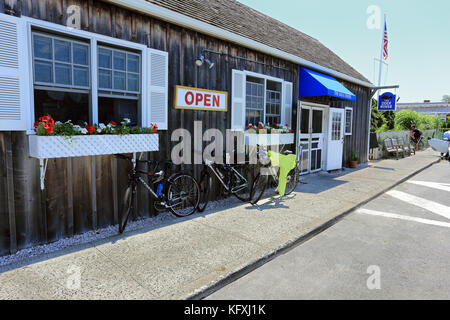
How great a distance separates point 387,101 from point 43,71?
13.9 meters

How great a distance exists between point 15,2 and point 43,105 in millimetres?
1251

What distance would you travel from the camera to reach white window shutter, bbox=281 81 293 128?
7844mm

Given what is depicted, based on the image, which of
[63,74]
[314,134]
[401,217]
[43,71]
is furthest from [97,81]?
[314,134]

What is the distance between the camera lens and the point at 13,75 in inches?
132

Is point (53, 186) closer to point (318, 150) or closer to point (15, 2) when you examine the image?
point (15, 2)

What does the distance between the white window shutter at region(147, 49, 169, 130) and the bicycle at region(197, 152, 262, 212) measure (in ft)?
4.00

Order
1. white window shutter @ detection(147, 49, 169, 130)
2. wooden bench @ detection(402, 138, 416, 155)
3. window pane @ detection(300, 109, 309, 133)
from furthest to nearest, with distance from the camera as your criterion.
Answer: wooden bench @ detection(402, 138, 416, 155), window pane @ detection(300, 109, 309, 133), white window shutter @ detection(147, 49, 169, 130)

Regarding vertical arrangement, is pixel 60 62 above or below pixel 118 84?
above

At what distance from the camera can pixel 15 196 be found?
351 cm

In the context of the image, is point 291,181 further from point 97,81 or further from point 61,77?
point 61,77

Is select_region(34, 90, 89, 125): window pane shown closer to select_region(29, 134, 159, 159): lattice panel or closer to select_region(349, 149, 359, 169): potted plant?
select_region(29, 134, 159, 159): lattice panel

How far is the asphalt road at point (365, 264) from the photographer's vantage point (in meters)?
2.86

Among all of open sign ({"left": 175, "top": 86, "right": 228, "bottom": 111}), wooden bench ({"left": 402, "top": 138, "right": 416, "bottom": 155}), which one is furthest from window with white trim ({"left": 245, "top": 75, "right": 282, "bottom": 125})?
wooden bench ({"left": 402, "top": 138, "right": 416, "bottom": 155})
